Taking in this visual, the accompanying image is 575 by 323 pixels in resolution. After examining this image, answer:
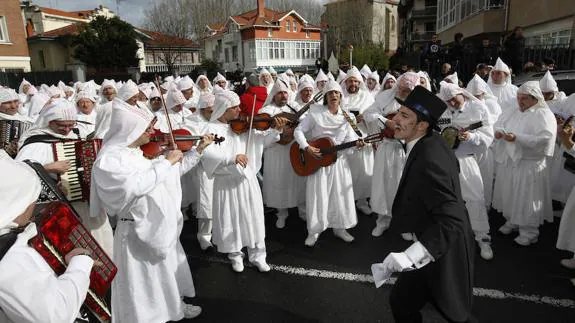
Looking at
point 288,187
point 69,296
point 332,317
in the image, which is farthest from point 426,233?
point 288,187

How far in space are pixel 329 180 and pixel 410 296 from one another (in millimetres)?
2579

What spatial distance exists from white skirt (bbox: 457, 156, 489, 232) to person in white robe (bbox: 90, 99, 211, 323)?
346cm

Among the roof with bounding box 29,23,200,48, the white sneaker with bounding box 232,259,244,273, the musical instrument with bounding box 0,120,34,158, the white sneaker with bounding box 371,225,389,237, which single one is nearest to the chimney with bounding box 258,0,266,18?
the roof with bounding box 29,23,200,48

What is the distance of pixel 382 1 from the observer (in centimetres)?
7806

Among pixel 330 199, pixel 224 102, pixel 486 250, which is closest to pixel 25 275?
pixel 224 102

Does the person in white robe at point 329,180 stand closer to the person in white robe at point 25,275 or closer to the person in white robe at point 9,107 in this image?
the person in white robe at point 25,275

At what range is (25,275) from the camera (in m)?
1.68

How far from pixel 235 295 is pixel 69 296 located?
2.63m

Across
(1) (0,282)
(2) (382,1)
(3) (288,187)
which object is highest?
(2) (382,1)

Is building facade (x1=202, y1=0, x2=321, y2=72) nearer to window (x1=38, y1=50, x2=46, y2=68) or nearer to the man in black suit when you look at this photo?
window (x1=38, y1=50, x2=46, y2=68)

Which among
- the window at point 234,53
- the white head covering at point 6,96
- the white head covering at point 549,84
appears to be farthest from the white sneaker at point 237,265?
the window at point 234,53

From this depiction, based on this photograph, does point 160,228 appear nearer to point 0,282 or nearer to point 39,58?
point 0,282

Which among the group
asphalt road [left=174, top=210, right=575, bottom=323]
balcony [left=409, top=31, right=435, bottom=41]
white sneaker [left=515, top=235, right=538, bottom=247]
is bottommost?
asphalt road [left=174, top=210, right=575, bottom=323]

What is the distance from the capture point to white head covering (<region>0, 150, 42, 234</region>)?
1.69 meters
